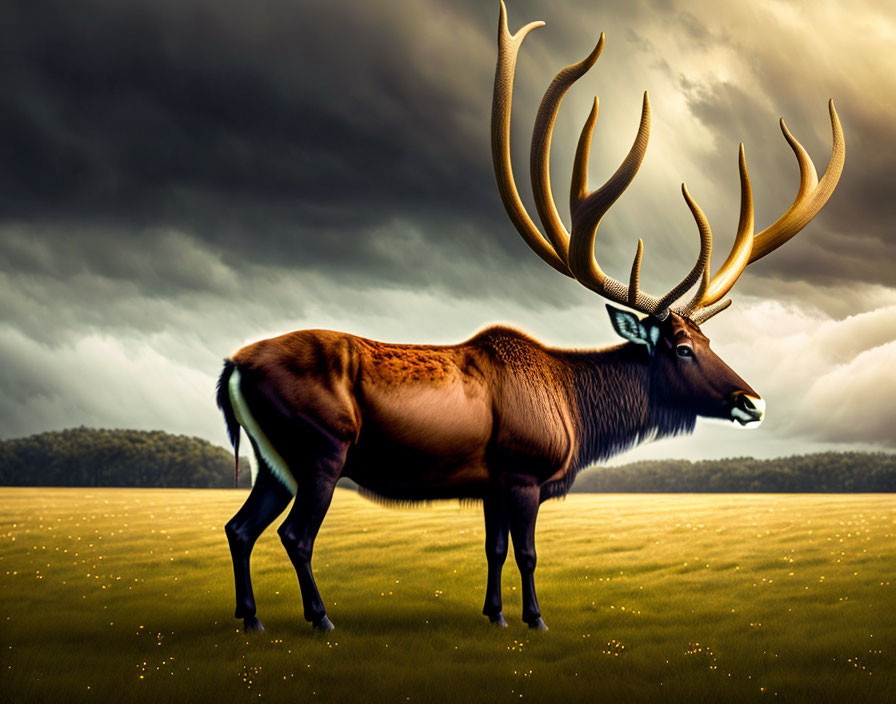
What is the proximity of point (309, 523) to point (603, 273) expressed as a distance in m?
4.29

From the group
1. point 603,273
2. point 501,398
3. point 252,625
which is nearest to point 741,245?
point 603,273

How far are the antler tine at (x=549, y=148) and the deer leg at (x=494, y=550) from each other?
3.05m

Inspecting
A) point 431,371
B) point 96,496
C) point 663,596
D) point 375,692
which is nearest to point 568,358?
point 431,371

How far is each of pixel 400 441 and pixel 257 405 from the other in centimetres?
142

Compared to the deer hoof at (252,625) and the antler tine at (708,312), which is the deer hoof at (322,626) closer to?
the deer hoof at (252,625)

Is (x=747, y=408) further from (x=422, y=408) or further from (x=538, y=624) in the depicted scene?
(x=422, y=408)

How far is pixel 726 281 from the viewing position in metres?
9.21

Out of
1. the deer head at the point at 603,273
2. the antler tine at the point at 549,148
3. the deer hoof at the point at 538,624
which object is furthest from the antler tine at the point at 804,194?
the deer hoof at the point at 538,624

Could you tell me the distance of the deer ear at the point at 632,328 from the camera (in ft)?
27.7

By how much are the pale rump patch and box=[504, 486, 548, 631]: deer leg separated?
2192 millimetres

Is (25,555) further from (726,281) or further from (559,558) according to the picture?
(726,281)

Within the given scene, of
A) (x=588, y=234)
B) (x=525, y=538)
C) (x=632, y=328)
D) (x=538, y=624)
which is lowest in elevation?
(x=538, y=624)

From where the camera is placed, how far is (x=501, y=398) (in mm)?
7992

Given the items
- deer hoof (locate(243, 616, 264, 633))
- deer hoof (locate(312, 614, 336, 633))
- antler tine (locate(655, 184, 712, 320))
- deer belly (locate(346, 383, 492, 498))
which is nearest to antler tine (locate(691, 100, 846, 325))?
antler tine (locate(655, 184, 712, 320))
